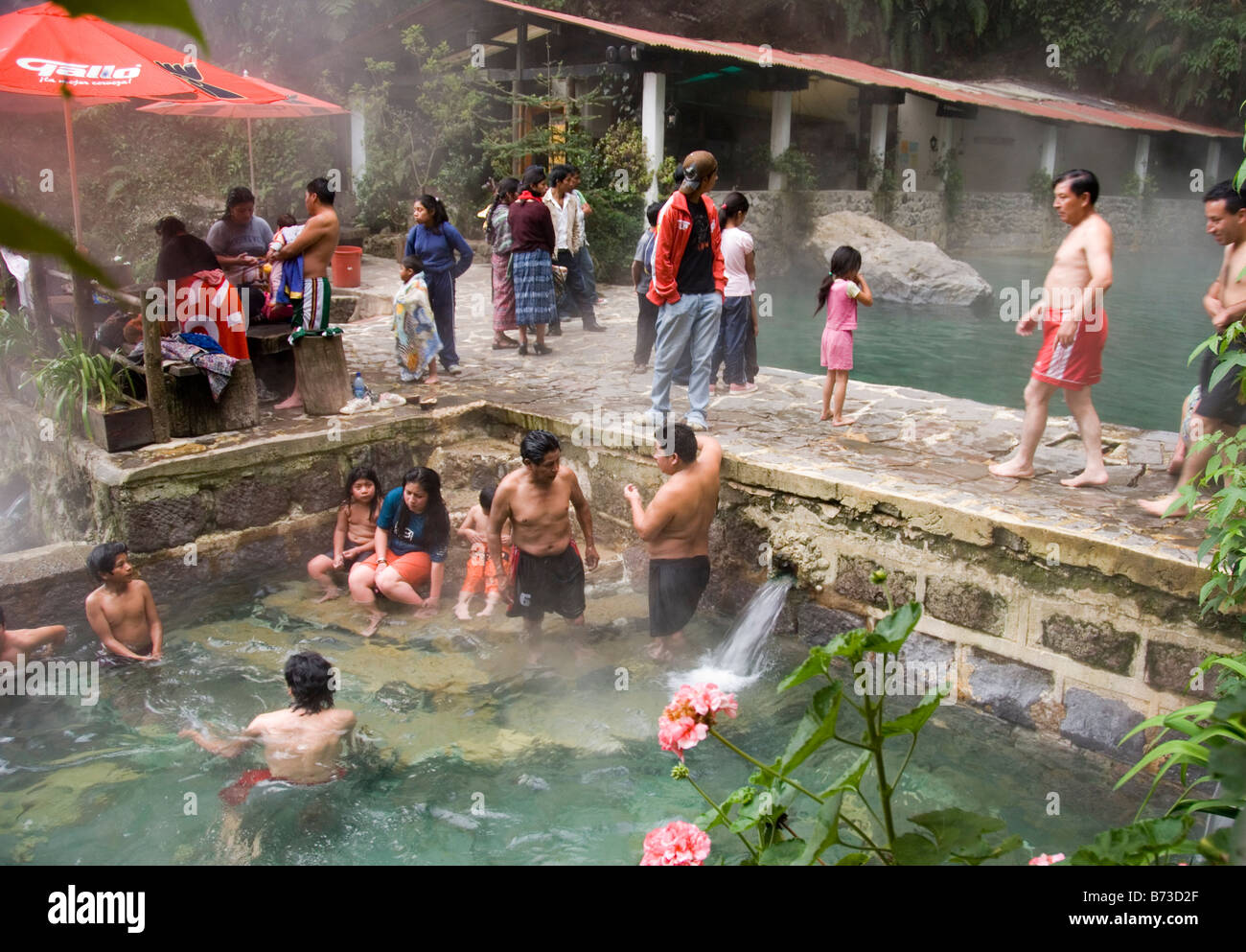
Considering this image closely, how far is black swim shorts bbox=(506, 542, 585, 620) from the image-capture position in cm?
642

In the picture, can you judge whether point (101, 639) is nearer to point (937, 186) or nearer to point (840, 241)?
point (840, 241)

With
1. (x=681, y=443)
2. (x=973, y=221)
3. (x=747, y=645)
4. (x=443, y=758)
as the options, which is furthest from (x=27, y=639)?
(x=973, y=221)

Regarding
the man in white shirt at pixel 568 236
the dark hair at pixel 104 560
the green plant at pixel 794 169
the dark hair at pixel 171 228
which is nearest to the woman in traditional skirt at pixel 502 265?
the man in white shirt at pixel 568 236

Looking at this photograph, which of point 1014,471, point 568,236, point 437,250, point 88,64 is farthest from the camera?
point 568,236

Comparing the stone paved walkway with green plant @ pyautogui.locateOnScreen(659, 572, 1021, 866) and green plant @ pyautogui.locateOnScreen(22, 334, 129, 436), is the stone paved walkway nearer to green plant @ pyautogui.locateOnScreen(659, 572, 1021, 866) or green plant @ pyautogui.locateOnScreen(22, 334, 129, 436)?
green plant @ pyautogui.locateOnScreen(22, 334, 129, 436)

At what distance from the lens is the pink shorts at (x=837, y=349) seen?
287 inches

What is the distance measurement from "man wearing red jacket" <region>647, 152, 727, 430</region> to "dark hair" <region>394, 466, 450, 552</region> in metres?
1.70

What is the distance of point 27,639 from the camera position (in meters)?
6.26

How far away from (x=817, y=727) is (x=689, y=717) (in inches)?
17.2

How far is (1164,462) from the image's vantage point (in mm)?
6773

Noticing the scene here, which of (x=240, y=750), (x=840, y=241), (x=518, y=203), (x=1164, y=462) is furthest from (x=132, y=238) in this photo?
(x=1164, y=462)

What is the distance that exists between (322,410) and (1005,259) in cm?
2085

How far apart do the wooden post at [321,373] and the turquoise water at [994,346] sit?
6.68 m

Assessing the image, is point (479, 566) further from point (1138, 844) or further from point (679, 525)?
point (1138, 844)
